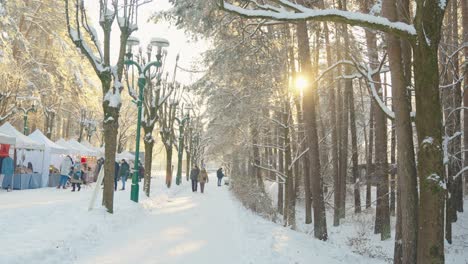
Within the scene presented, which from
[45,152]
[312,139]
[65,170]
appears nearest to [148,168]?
[65,170]

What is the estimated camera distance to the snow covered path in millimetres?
6656

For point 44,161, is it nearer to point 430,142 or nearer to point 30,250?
point 30,250

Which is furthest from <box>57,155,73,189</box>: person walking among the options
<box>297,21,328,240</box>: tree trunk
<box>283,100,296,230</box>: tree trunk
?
<box>297,21,328,240</box>: tree trunk

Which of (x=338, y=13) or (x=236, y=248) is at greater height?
(x=338, y=13)

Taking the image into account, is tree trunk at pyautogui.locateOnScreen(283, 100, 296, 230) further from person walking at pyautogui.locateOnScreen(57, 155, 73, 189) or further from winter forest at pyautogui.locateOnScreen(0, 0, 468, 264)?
person walking at pyautogui.locateOnScreen(57, 155, 73, 189)

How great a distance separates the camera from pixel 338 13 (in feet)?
18.3

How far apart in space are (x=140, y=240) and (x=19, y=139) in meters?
13.5

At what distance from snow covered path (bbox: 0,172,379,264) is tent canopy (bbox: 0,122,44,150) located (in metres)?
7.58

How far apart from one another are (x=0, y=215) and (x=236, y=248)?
5.73 m

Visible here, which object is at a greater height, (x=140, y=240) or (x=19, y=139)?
(x=19, y=139)

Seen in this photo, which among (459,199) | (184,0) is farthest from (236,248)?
(459,199)

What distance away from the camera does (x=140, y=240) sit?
8.51m

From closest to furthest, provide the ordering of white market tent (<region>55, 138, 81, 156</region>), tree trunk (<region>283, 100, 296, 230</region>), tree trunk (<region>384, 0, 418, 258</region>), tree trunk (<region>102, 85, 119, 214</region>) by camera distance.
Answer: tree trunk (<region>384, 0, 418, 258</region>)
tree trunk (<region>102, 85, 119, 214</region>)
tree trunk (<region>283, 100, 296, 230</region>)
white market tent (<region>55, 138, 81, 156</region>)

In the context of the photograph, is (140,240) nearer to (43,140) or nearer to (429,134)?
(429,134)
